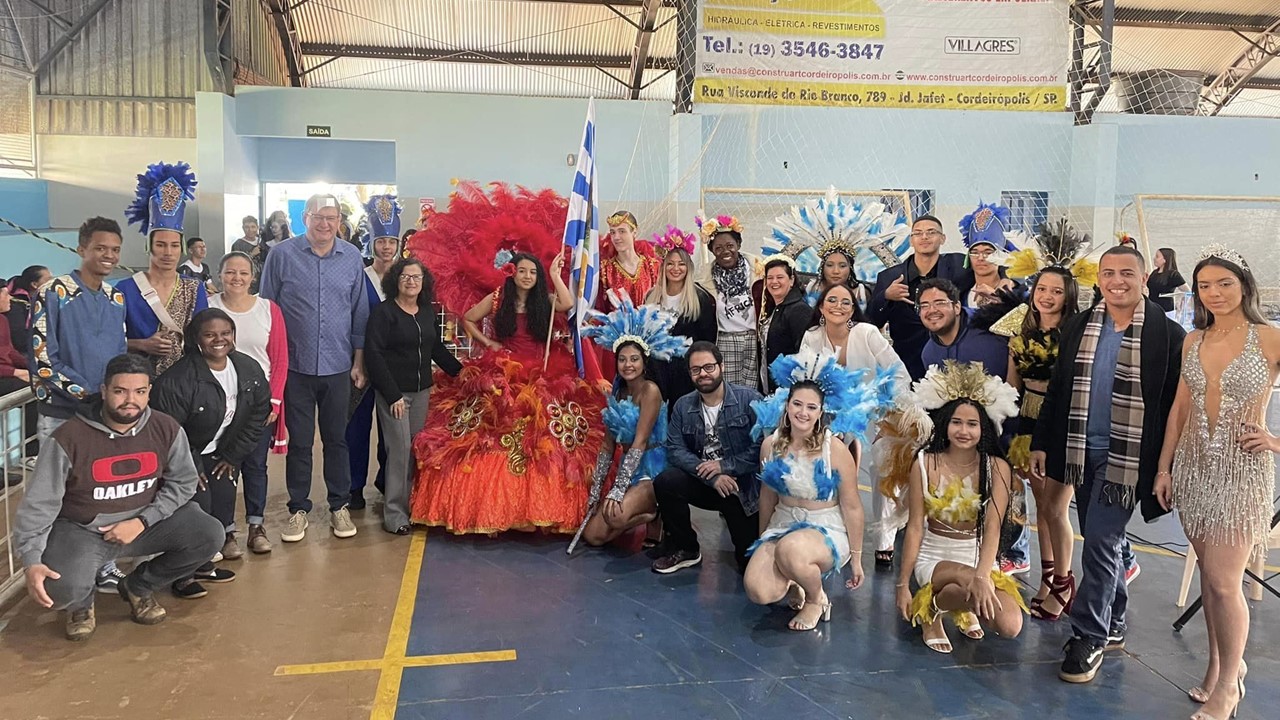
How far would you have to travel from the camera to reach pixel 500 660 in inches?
137

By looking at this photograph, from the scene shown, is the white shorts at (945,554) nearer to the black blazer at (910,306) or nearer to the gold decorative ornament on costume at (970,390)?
the gold decorative ornament on costume at (970,390)

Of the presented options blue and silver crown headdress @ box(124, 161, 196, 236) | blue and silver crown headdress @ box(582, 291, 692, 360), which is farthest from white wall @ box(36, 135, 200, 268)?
blue and silver crown headdress @ box(582, 291, 692, 360)

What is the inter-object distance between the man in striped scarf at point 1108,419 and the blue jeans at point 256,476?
347 cm

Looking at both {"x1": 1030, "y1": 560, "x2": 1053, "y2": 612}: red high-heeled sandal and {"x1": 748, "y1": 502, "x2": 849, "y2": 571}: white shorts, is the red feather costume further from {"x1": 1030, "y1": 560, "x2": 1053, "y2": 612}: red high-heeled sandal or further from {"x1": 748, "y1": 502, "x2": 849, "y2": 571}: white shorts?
{"x1": 1030, "y1": 560, "x2": 1053, "y2": 612}: red high-heeled sandal

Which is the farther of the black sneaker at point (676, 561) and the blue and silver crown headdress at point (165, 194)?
the black sneaker at point (676, 561)

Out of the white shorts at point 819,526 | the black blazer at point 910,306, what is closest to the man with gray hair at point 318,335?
the white shorts at point 819,526

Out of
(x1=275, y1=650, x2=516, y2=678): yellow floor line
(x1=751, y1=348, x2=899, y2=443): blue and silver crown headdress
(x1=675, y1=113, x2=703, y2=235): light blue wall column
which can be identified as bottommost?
(x1=275, y1=650, x2=516, y2=678): yellow floor line

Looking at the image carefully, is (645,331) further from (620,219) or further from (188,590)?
(188,590)

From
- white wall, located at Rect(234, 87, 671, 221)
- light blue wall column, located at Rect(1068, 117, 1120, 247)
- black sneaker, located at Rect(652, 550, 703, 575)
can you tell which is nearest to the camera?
black sneaker, located at Rect(652, 550, 703, 575)

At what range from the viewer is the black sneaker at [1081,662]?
3.36 m

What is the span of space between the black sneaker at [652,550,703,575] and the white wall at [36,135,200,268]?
12668mm

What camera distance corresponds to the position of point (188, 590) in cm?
407

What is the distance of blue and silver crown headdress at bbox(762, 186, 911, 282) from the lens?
5.13 metres

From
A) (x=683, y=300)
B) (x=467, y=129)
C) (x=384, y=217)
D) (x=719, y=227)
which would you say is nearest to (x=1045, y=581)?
(x=683, y=300)
